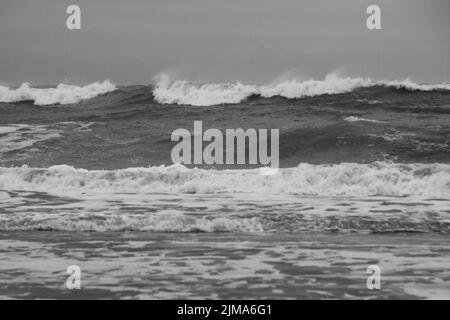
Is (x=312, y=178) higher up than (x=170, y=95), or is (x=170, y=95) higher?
(x=170, y=95)

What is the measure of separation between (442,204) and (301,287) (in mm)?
5074

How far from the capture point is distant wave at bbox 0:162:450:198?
11664mm

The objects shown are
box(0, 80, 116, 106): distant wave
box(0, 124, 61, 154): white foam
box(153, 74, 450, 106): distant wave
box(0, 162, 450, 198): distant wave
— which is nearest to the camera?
box(0, 162, 450, 198): distant wave

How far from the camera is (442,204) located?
10.3m

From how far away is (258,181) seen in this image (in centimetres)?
A: 1242

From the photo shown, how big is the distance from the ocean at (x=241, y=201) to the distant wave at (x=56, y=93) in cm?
433

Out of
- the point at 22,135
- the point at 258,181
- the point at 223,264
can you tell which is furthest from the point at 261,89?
the point at 223,264

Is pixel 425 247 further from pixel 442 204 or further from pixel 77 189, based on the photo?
pixel 77 189

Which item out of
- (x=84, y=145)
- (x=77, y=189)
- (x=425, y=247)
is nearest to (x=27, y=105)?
(x=84, y=145)

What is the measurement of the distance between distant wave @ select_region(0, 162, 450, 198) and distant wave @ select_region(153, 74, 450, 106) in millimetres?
10567

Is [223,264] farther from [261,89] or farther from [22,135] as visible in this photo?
[261,89]

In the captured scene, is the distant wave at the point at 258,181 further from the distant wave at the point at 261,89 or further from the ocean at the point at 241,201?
the distant wave at the point at 261,89

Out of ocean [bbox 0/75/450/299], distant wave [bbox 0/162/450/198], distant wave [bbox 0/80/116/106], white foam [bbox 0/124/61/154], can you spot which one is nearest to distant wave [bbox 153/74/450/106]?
ocean [bbox 0/75/450/299]

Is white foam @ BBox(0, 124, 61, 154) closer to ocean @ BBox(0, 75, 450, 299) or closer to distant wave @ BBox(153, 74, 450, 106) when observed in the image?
ocean @ BBox(0, 75, 450, 299)
